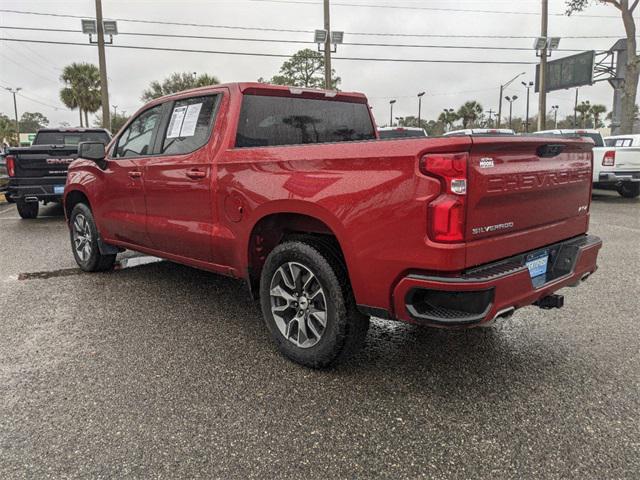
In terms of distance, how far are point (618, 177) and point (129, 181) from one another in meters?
11.6

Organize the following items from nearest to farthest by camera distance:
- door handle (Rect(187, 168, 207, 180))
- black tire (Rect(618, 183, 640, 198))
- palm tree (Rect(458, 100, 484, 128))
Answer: door handle (Rect(187, 168, 207, 180)), black tire (Rect(618, 183, 640, 198)), palm tree (Rect(458, 100, 484, 128))

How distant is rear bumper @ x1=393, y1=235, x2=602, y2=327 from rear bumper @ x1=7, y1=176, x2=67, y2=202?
880 cm

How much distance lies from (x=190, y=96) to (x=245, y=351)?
212cm

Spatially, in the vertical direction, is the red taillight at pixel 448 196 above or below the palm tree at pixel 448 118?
below

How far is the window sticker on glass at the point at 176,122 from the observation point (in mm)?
4172

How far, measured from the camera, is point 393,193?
100 inches

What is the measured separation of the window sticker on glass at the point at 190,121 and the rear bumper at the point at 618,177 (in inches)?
439

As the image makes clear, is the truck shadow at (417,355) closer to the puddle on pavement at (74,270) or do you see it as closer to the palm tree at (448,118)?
the puddle on pavement at (74,270)

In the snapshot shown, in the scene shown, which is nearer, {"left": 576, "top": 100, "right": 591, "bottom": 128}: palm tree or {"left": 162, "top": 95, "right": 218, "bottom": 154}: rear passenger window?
{"left": 162, "top": 95, "right": 218, "bottom": 154}: rear passenger window

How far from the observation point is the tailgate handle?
2.83 meters

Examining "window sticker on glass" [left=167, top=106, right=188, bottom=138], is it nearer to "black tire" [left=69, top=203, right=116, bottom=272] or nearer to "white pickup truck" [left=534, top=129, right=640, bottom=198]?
"black tire" [left=69, top=203, right=116, bottom=272]

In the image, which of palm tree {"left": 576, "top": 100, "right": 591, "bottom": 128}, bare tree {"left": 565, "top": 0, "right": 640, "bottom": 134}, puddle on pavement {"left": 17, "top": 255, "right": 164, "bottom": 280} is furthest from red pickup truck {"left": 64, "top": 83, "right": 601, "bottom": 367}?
palm tree {"left": 576, "top": 100, "right": 591, "bottom": 128}

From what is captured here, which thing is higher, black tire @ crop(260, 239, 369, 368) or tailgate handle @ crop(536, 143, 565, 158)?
tailgate handle @ crop(536, 143, 565, 158)

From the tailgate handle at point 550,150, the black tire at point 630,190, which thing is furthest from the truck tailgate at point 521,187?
the black tire at point 630,190
